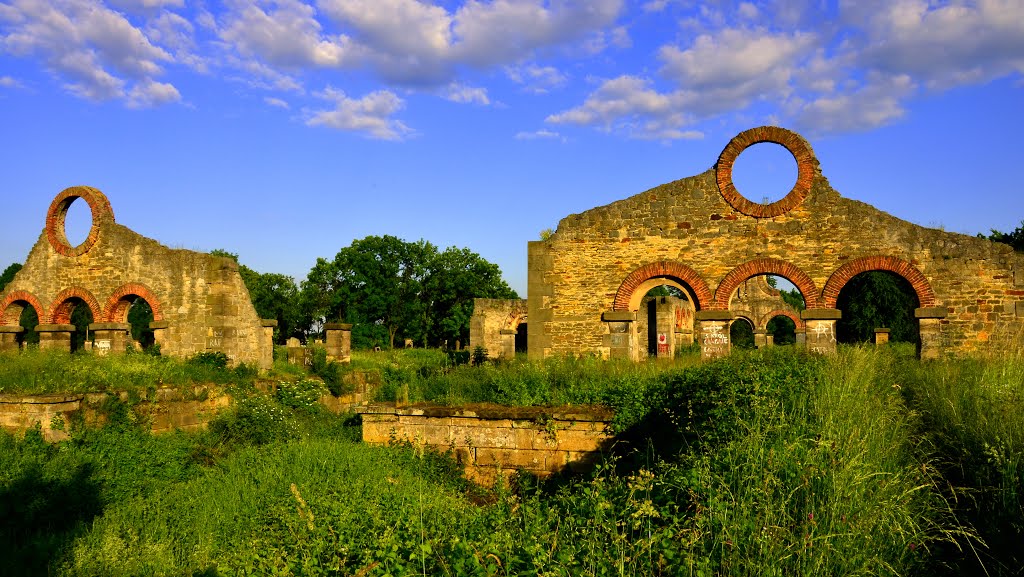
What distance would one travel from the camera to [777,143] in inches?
547

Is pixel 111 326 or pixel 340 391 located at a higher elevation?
pixel 111 326

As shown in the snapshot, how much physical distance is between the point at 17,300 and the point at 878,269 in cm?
2120

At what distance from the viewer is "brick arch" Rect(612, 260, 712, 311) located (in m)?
14.2

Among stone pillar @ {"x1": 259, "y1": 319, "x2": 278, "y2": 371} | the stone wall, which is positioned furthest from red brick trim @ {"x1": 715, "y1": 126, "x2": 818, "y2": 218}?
the stone wall

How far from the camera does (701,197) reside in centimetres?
1430

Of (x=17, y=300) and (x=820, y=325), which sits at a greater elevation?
(x=17, y=300)

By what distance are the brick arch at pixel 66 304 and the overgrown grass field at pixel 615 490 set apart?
7817 mm

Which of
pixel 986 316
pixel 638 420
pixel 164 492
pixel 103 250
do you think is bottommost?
pixel 164 492

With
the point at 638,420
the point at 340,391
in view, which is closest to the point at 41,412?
the point at 340,391

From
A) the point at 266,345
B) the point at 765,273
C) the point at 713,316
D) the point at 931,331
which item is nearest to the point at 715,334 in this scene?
the point at 713,316

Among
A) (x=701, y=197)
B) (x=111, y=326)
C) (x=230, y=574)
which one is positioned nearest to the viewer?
(x=230, y=574)

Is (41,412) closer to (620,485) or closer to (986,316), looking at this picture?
(620,485)

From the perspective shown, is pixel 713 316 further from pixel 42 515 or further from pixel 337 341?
pixel 42 515

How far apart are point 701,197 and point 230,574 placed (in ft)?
38.7
